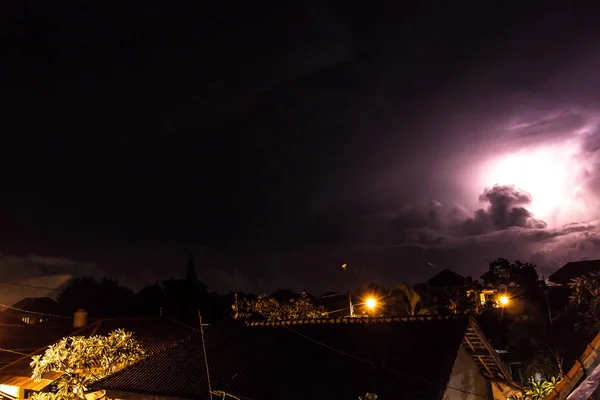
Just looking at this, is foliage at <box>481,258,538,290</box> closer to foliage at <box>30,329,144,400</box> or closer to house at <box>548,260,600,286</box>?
house at <box>548,260,600,286</box>

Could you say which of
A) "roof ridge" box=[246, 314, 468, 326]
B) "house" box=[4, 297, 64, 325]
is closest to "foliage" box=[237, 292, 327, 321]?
"roof ridge" box=[246, 314, 468, 326]

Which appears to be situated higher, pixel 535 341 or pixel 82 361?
pixel 82 361

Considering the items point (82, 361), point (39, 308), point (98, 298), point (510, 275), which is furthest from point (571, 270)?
point (39, 308)

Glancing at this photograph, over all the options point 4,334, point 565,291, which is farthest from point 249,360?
point 565,291

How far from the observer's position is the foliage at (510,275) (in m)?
37.5

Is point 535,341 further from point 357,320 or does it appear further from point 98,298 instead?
point 98,298

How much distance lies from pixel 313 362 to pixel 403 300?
512 inches

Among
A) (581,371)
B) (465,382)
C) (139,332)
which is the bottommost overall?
(465,382)

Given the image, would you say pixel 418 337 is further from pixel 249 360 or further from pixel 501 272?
pixel 501 272

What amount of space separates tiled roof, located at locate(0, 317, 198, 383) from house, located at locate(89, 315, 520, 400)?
358 inches

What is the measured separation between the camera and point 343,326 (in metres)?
16.3

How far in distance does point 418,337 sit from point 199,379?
24.1 feet

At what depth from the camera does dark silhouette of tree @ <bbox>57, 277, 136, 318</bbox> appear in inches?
2160

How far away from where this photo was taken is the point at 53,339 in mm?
27266
